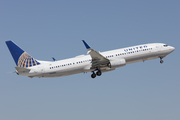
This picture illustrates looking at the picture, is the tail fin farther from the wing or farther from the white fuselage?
the wing

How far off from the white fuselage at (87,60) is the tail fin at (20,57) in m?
1.79

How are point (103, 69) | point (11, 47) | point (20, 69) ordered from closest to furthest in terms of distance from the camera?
1. point (20, 69)
2. point (11, 47)
3. point (103, 69)

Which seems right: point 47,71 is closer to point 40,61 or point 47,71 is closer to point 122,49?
point 40,61

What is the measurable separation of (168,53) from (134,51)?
32.7 feet

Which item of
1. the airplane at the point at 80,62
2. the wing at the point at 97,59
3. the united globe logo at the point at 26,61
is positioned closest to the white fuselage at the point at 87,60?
the airplane at the point at 80,62

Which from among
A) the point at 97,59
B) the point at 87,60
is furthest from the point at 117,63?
the point at 87,60

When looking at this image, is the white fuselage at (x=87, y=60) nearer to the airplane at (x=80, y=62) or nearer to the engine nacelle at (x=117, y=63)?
the airplane at (x=80, y=62)

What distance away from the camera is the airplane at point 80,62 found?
49.6 m

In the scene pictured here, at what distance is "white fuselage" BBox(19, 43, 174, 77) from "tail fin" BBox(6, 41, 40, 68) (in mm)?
1793

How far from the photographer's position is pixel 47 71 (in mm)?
49562

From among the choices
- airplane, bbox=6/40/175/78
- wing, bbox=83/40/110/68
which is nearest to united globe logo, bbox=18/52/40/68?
airplane, bbox=6/40/175/78

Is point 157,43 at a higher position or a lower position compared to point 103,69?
higher

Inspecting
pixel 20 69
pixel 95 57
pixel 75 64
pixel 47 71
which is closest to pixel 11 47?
pixel 20 69

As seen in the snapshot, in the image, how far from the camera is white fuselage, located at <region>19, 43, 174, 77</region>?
163 feet
